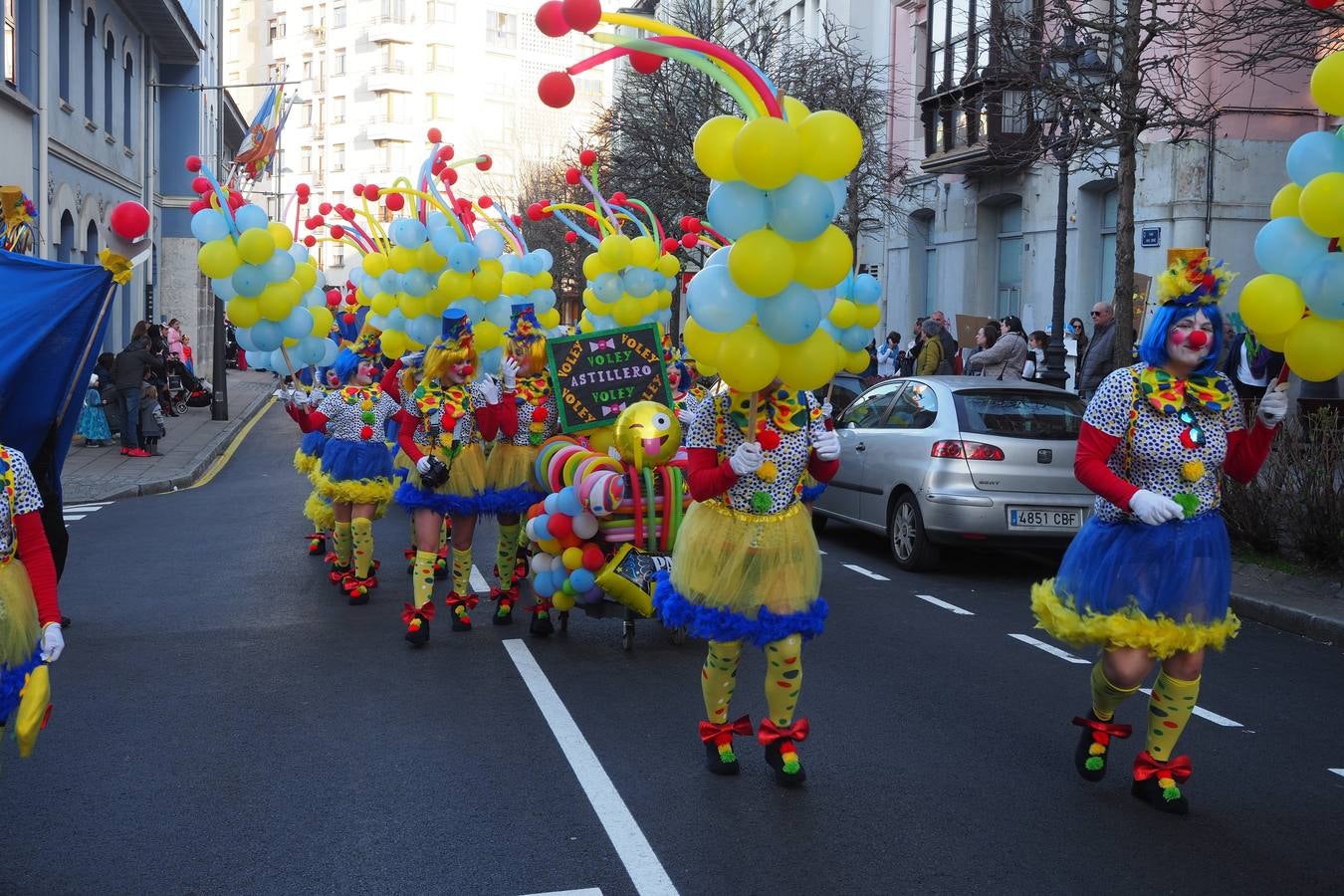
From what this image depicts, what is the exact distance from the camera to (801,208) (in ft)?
16.4

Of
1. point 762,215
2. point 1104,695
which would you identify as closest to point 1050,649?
point 1104,695

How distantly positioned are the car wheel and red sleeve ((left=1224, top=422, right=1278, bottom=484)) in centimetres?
550

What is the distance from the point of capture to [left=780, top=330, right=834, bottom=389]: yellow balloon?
5254 mm

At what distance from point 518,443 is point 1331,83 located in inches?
213

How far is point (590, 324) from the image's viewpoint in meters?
11.2

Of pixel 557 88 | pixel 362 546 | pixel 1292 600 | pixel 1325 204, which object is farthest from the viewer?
pixel 362 546

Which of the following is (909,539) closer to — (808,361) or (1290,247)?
(808,361)

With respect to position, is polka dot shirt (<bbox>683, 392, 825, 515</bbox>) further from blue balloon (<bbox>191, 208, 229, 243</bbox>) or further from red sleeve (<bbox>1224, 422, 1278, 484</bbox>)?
blue balloon (<bbox>191, 208, 229, 243</bbox>)

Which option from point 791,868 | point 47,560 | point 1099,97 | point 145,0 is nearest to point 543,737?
point 791,868

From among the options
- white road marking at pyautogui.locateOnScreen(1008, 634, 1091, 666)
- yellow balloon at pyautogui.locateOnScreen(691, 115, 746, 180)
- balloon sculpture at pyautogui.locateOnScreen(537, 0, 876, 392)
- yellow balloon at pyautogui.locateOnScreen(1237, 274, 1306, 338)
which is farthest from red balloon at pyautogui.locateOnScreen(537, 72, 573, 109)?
white road marking at pyautogui.locateOnScreen(1008, 634, 1091, 666)

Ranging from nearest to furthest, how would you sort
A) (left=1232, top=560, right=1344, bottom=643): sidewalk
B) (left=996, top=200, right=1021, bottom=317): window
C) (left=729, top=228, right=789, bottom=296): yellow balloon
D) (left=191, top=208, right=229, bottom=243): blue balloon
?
(left=729, top=228, right=789, bottom=296): yellow balloon < (left=191, top=208, right=229, bottom=243): blue balloon < (left=1232, top=560, right=1344, bottom=643): sidewalk < (left=996, top=200, right=1021, bottom=317): window

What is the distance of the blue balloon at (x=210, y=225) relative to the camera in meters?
8.49

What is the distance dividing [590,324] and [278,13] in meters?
95.9

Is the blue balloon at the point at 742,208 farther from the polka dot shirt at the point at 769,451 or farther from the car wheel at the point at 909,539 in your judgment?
the car wheel at the point at 909,539
